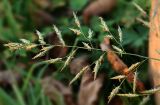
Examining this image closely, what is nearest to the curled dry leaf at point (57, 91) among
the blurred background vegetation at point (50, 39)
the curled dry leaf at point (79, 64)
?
the blurred background vegetation at point (50, 39)

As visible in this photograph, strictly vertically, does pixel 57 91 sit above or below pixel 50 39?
below

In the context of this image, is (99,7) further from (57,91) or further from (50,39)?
(57,91)

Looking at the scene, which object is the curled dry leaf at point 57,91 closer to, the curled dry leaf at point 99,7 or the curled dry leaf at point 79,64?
the curled dry leaf at point 79,64

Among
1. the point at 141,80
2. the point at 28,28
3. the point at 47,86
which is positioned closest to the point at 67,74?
the point at 47,86

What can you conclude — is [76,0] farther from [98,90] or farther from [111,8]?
[98,90]

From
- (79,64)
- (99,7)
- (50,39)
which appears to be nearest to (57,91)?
(79,64)

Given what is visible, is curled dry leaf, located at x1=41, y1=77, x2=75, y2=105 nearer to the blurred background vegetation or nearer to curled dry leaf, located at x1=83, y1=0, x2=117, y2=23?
the blurred background vegetation

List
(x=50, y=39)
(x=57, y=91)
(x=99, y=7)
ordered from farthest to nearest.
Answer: (x=99, y=7) < (x=50, y=39) < (x=57, y=91)

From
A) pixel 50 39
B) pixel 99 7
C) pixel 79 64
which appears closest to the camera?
pixel 79 64
